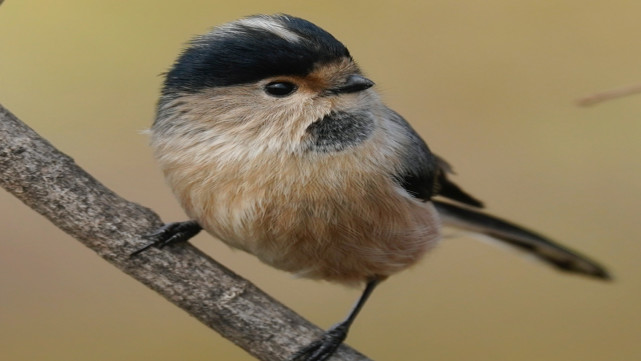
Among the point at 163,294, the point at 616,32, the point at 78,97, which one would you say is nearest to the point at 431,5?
the point at 616,32

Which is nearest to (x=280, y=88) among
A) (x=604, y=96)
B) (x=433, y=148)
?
(x=604, y=96)

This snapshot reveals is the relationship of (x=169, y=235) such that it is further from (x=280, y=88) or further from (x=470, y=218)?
(x=470, y=218)

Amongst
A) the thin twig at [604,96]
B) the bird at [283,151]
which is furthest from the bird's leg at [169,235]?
the thin twig at [604,96]

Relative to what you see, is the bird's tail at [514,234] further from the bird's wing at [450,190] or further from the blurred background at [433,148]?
the blurred background at [433,148]

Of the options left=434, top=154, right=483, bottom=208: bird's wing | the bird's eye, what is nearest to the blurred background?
left=434, top=154, right=483, bottom=208: bird's wing

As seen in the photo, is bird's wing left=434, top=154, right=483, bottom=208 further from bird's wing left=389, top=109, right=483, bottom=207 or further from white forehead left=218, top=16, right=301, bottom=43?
white forehead left=218, top=16, right=301, bottom=43

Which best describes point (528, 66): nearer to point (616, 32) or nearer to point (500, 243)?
point (616, 32)
